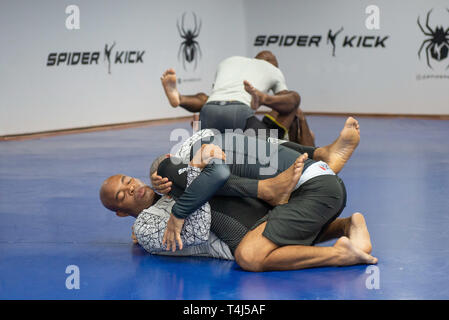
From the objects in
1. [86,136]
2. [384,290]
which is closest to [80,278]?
[384,290]

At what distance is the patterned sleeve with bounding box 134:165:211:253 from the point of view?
3441 millimetres

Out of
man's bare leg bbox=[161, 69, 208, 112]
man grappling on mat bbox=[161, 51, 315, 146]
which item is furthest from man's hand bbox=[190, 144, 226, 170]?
man grappling on mat bbox=[161, 51, 315, 146]

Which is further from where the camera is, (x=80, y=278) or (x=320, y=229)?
(x=320, y=229)

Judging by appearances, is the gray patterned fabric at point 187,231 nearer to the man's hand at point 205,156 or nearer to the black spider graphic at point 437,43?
the man's hand at point 205,156

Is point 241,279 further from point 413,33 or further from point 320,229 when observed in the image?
point 413,33

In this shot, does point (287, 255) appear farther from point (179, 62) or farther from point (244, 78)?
point (179, 62)

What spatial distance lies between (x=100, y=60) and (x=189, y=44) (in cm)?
A: 249

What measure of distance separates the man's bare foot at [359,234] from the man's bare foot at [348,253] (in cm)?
10

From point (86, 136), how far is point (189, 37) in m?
3.95

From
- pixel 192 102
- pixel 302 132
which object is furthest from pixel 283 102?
pixel 192 102

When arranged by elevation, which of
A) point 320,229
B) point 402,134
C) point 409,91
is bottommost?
point 320,229

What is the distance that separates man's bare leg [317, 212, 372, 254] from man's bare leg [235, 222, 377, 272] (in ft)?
0.43

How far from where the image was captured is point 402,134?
977cm

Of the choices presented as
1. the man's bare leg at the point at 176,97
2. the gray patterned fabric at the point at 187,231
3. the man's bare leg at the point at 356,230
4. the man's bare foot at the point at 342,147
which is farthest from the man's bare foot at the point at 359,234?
the man's bare leg at the point at 176,97
